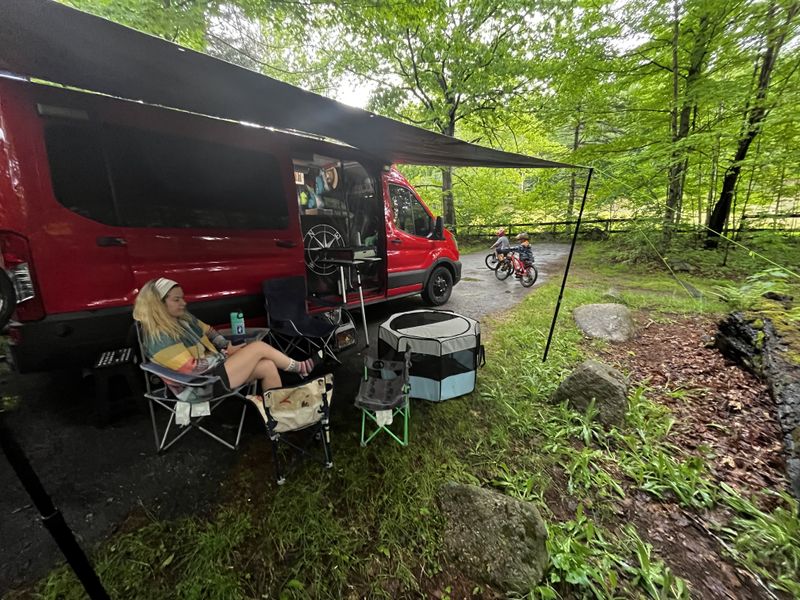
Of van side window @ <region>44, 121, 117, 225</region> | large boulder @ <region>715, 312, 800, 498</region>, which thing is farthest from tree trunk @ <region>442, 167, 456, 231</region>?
van side window @ <region>44, 121, 117, 225</region>

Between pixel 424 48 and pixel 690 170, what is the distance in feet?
Answer: 26.4

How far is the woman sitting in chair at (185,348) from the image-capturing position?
1929mm

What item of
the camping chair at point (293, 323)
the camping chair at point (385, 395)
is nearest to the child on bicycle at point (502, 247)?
the camping chair at point (293, 323)

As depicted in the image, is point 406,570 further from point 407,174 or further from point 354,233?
point 407,174

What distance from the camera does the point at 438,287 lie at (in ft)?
18.0

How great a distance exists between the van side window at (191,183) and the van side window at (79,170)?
71 millimetres

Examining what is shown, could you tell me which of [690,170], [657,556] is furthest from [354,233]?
[690,170]

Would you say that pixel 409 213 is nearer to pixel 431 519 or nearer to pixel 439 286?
pixel 439 286

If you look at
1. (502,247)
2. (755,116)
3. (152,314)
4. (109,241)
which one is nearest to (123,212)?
(109,241)

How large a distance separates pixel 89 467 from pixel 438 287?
4607 mm

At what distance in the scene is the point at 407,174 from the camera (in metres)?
12.6

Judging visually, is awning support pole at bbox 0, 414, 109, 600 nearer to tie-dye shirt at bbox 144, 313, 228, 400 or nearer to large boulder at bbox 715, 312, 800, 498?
tie-dye shirt at bbox 144, 313, 228, 400

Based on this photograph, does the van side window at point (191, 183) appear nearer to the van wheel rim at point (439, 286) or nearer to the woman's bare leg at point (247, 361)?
the woman's bare leg at point (247, 361)

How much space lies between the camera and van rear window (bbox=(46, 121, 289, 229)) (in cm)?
203
